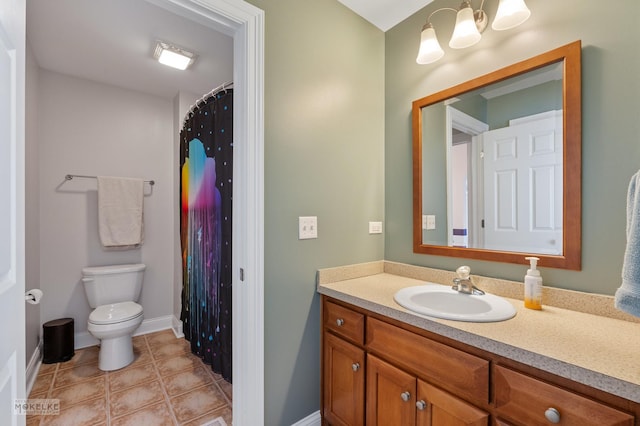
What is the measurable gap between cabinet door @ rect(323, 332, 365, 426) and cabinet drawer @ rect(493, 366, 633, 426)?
0.58 meters

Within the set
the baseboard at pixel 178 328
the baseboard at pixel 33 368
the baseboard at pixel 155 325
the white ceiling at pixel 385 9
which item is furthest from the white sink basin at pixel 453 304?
the baseboard at pixel 155 325

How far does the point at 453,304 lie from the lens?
133 centimetres

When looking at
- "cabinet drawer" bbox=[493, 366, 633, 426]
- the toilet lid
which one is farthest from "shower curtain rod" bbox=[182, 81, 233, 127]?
"cabinet drawer" bbox=[493, 366, 633, 426]

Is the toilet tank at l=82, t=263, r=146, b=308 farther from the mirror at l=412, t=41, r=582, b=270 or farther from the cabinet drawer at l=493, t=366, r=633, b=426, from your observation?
the cabinet drawer at l=493, t=366, r=633, b=426

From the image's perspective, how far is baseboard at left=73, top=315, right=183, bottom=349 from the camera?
98.3 inches

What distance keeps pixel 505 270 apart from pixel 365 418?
0.94 m

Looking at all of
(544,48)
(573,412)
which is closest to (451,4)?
(544,48)

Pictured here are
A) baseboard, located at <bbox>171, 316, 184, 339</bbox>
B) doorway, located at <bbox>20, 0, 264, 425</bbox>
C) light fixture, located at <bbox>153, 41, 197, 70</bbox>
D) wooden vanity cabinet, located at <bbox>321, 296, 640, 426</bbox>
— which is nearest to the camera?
wooden vanity cabinet, located at <bbox>321, 296, 640, 426</bbox>

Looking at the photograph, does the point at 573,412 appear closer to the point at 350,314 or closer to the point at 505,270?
the point at 505,270

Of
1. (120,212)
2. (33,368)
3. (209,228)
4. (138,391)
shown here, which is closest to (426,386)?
(209,228)

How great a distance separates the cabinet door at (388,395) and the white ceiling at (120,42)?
86.9 inches

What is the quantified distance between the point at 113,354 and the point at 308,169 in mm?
2116

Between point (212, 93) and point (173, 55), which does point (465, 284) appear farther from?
point (173, 55)

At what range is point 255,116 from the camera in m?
1.30
